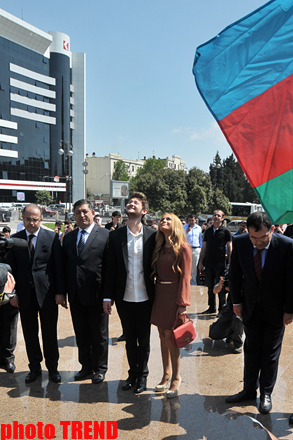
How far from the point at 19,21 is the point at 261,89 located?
7234cm

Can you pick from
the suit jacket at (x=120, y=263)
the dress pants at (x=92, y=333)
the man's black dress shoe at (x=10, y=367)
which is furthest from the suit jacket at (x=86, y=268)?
the man's black dress shoe at (x=10, y=367)

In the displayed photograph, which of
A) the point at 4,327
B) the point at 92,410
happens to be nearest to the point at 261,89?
the point at 92,410

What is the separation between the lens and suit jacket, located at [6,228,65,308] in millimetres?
3914

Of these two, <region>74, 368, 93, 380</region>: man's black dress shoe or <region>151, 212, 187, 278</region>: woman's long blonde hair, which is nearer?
<region>151, 212, 187, 278</region>: woman's long blonde hair

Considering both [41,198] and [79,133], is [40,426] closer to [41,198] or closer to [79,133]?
[41,198]

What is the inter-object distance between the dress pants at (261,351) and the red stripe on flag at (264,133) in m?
1.38

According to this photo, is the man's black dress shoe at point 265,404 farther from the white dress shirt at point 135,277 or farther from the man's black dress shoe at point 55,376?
the man's black dress shoe at point 55,376

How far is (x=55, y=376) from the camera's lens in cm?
396

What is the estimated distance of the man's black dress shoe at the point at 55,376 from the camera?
3.93 metres

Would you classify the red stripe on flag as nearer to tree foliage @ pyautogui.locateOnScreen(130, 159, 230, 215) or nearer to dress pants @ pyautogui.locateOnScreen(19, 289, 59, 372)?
dress pants @ pyautogui.locateOnScreen(19, 289, 59, 372)

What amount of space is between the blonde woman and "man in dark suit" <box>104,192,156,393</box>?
0.12 metres

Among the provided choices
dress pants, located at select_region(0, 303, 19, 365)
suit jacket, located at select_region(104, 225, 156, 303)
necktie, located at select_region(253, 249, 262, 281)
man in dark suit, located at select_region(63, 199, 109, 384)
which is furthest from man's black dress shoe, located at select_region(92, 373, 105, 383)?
necktie, located at select_region(253, 249, 262, 281)

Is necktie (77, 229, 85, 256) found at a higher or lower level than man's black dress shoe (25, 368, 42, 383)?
higher

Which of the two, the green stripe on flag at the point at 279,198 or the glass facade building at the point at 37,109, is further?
the glass facade building at the point at 37,109
